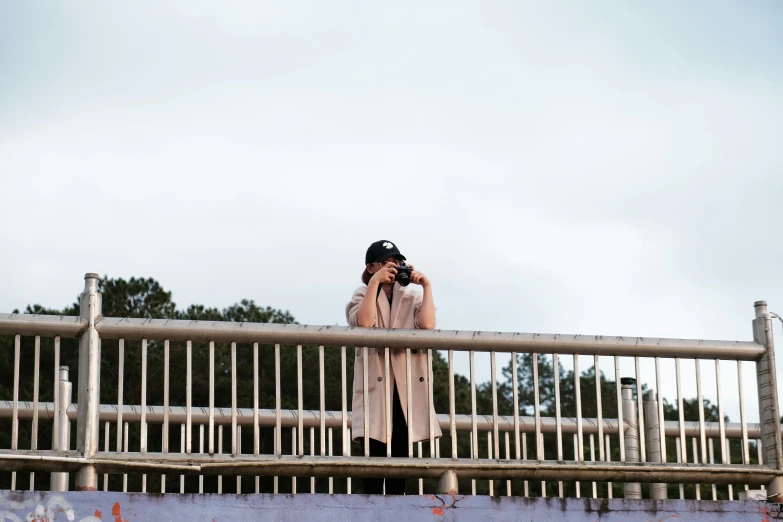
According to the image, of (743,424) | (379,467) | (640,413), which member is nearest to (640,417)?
(640,413)

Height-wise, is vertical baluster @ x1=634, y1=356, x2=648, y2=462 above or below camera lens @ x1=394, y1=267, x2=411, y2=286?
below

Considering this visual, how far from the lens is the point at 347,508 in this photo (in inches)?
266

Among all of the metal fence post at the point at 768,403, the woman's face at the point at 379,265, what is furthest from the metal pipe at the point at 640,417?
the woman's face at the point at 379,265

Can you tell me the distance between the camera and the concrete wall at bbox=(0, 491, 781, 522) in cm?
643

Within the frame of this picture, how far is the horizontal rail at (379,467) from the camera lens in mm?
6578

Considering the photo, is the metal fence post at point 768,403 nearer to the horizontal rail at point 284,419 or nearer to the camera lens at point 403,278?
the horizontal rail at point 284,419

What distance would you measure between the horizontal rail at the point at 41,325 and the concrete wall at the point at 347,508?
2.99 ft

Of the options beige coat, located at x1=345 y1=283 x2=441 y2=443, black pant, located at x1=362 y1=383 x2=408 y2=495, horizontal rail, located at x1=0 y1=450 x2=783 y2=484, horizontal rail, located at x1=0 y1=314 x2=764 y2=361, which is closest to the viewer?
horizontal rail, located at x1=0 y1=450 x2=783 y2=484

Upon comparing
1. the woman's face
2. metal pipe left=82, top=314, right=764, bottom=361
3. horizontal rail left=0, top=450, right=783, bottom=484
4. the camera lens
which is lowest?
horizontal rail left=0, top=450, right=783, bottom=484

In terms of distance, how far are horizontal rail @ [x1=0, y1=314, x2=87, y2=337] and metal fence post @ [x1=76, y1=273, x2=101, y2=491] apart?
0.06m

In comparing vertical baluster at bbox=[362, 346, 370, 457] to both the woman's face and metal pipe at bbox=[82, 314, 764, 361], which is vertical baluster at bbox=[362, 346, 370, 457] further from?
the woman's face

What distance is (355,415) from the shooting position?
23.9ft

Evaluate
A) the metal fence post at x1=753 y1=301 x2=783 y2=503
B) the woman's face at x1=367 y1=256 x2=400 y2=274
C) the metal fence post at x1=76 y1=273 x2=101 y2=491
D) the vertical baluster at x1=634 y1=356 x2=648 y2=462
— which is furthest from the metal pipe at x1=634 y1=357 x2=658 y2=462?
the metal fence post at x1=76 y1=273 x2=101 y2=491

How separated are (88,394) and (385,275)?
197 centimetres
